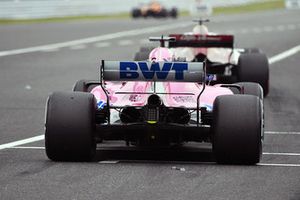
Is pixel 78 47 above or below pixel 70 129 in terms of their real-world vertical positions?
below

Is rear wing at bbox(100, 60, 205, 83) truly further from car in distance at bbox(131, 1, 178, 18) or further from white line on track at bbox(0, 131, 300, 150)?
car in distance at bbox(131, 1, 178, 18)

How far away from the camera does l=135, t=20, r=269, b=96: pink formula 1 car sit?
19.2 m

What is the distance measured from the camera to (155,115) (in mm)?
11297

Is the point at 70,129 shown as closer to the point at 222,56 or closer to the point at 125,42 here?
the point at 222,56

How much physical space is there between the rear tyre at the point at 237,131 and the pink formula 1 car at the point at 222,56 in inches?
308

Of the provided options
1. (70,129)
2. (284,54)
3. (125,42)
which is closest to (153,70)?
(70,129)

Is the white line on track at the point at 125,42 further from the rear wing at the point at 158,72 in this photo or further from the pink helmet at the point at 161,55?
the rear wing at the point at 158,72

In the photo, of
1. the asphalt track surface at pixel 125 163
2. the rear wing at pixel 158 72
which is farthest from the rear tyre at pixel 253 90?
the rear wing at pixel 158 72

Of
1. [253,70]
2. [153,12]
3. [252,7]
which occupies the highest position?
[253,70]

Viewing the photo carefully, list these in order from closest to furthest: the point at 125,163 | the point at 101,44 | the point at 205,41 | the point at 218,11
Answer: the point at 125,163, the point at 205,41, the point at 101,44, the point at 218,11

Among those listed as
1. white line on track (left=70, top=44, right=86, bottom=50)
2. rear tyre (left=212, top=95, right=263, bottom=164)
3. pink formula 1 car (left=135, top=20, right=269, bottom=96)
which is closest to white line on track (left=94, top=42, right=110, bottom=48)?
white line on track (left=70, top=44, right=86, bottom=50)

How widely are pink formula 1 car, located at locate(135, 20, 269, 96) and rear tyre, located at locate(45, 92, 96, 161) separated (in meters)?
7.73

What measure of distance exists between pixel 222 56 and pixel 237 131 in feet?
30.5

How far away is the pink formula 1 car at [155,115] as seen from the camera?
11.0 meters
